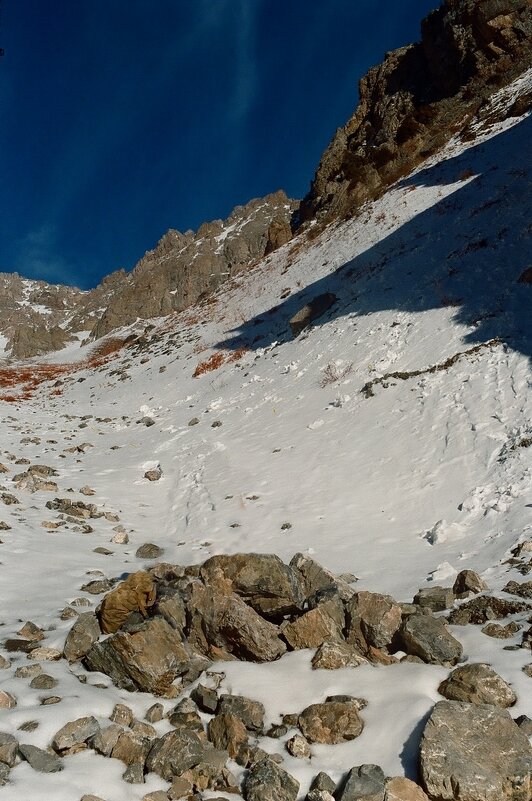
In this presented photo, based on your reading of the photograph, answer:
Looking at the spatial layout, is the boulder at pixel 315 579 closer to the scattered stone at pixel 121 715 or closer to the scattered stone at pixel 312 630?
the scattered stone at pixel 312 630

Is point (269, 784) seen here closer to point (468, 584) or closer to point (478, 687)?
point (478, 687)

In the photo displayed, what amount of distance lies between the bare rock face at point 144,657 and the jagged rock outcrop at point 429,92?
38.0 metres

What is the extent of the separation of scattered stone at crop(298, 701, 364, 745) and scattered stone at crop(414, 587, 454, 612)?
221cm

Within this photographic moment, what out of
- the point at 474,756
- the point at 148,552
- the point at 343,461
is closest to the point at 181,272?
the point at 343,461

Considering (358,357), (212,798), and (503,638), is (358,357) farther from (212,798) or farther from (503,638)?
(212,798)

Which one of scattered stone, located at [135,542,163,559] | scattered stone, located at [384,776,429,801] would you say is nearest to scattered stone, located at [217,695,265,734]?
scattered stone, located at [384,776,429,801]

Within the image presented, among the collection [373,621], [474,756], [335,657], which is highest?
[373,621]

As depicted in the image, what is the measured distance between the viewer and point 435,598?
6746mm

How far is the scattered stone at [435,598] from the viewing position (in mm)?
6621

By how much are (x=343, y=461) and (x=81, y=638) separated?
26.2ft

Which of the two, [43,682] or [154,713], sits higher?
[43,682]

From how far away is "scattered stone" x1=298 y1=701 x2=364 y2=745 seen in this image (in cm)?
463

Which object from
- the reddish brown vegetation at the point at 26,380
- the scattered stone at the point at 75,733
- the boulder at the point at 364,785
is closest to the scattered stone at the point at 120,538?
the scattered stone at the point at 75,733

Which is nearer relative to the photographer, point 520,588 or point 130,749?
point 130,749
